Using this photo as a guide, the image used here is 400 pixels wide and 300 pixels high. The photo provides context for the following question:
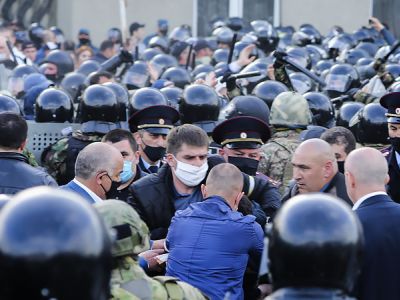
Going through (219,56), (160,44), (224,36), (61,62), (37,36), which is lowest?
(37,36)

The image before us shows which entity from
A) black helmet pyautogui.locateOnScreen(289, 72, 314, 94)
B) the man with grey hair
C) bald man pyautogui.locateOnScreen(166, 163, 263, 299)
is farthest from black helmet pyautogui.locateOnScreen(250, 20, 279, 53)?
bald man pyautogui.locateOnScreen(166, 163, 263, 299)

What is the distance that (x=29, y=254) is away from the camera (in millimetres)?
2990

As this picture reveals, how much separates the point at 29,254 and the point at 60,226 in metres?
0.12

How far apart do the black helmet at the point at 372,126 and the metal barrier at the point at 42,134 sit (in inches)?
96.1

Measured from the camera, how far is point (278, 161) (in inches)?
302

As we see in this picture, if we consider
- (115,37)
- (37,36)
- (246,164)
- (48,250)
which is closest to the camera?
(48,250)

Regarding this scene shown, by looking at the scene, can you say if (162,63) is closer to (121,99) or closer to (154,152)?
(121,99)

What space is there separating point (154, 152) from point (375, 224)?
3.29 metres

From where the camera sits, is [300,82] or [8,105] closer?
[8,105]

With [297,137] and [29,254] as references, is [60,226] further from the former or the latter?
[297,137]

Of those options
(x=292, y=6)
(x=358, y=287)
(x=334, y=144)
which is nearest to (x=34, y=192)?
(x=358, y=287)

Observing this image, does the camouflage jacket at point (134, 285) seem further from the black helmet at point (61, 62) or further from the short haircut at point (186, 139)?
the black helmet at point (61, 62)

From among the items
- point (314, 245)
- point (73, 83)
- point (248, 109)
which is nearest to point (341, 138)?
point (248, 109)

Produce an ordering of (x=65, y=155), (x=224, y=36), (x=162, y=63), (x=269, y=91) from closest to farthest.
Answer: (x=65, y=155) < (x=269, y=91) < (x=162, y=63) < (x=224, y=36)
